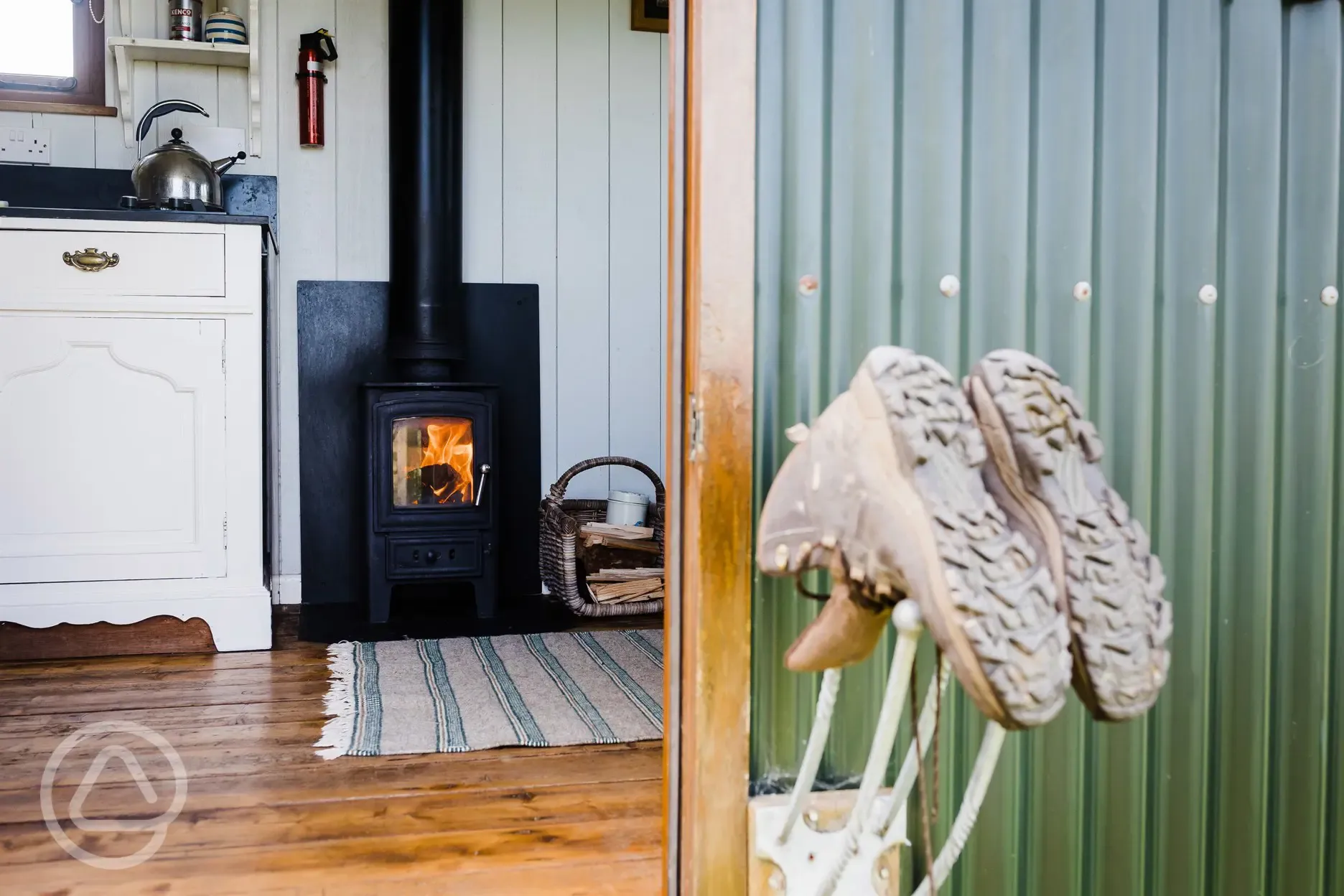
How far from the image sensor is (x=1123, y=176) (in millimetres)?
1089

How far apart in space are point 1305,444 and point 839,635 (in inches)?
27.9

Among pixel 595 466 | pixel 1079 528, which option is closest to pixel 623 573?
pixel 595 466

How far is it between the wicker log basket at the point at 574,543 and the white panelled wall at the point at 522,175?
Result: 269 mm

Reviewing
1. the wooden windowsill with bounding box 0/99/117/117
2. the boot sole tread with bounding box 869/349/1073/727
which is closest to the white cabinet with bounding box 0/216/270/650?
the wooden windowsill with bounding box 0/99/117/117

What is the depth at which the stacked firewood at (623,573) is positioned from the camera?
10.8 feet

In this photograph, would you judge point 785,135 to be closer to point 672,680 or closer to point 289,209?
point 672,680

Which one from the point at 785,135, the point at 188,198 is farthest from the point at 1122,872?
the point at 188,198

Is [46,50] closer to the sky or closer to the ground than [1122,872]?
closer to the sky

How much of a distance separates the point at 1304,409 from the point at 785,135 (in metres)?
0.65

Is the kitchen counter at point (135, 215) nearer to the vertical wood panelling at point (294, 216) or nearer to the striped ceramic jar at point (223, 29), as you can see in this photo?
the vertical wood panelling at point (294, 216)

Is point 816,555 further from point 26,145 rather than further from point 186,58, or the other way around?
point 26,145

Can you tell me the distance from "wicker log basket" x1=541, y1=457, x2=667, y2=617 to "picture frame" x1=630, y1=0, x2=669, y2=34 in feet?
5.09

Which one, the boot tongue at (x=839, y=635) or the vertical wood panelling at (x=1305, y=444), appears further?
the vertical wood panelling at (x=1305, y=444)

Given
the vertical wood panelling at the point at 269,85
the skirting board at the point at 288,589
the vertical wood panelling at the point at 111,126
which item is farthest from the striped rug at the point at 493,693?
the vertical wood panelling at the point at 111,126
